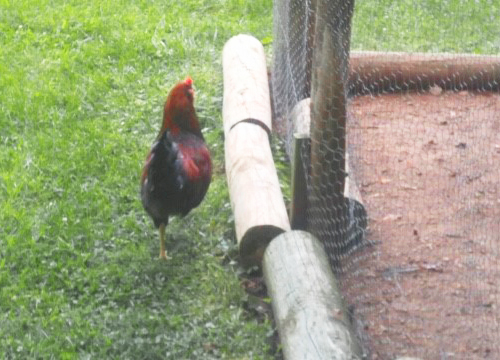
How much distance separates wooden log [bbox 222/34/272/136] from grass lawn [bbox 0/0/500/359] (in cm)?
24

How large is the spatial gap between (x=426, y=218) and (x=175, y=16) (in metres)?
3.69

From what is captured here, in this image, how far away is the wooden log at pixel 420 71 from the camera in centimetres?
628

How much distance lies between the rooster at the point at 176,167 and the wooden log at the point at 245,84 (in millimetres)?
728

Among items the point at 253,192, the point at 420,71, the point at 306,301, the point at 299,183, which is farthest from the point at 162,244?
the point at 420,71

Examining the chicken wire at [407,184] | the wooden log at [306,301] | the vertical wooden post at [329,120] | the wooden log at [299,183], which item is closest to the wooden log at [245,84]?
the chicken wire at [407,184]

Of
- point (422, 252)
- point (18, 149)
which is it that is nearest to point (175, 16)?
point (18, 149)

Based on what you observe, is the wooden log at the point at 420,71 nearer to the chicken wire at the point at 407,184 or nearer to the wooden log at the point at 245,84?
the chicken wire at the point at 407,184

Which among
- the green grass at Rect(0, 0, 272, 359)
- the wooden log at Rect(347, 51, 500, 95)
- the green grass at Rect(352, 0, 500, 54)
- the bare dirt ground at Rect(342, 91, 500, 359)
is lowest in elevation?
the green grass at Rect(0, 0, 272, 359)

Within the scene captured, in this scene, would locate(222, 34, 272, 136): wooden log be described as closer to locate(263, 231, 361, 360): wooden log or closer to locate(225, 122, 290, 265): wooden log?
locate(225, 122, 290, 265): wooden log

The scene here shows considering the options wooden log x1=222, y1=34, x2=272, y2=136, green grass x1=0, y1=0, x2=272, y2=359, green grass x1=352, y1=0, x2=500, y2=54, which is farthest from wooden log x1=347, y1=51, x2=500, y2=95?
green grass x1=0, y1=0, x2=272, y2=359

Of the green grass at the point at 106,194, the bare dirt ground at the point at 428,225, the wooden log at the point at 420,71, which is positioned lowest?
the green grass at the point at 106,194

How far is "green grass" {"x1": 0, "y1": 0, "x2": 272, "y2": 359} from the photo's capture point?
4.34 m

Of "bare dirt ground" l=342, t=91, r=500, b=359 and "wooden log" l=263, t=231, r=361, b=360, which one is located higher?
"wooden log" l=263, t=231, r=361, b=360

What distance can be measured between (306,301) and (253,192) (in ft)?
3.25
